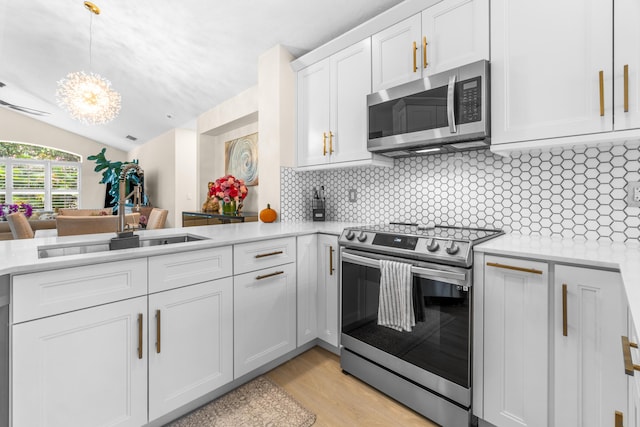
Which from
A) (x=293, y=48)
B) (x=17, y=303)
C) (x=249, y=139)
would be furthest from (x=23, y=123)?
(x=17, y=303)

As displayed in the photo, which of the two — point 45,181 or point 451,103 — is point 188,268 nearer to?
point 451,103

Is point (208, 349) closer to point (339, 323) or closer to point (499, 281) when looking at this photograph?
point (339, 323)

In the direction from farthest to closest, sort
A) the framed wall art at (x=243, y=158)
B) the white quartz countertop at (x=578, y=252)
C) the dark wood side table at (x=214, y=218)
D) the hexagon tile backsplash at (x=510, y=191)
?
1. the framed wall art at (x=243, y=158)
2. the dark wood side table at (x=214, y=218)
3. the hexagon tile backsplash at (x=510, y=191)
4. the white quartz countertop at (x=578, y=252)

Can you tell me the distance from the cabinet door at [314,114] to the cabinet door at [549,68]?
4.12 ft

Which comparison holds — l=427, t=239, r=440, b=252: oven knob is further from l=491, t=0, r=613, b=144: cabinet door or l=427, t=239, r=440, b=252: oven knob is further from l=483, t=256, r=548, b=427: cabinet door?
l=491, t=0, r=613, b=144: cabinet door

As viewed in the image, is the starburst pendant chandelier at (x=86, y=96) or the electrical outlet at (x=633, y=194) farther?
the starburst pendant chandelier at (x=86, y=96)

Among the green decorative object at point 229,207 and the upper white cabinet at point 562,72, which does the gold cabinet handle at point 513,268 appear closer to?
the upper white cabinet at point 562,72

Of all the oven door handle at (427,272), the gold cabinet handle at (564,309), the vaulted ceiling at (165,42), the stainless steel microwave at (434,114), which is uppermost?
the vaulted ceiling at (165,42)

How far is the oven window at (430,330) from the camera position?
56.6 inches

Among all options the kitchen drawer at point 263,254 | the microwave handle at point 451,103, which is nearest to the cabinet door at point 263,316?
the kitchen drawer at point 263,254

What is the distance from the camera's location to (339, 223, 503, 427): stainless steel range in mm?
1437

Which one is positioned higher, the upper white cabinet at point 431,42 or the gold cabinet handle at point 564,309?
the upper white cabinet at point 431,42

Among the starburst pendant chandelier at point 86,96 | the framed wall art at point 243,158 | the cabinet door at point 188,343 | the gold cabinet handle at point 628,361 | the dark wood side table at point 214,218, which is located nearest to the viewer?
the gold cabinet handle at point 628,361

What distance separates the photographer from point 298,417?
5.18 ft
